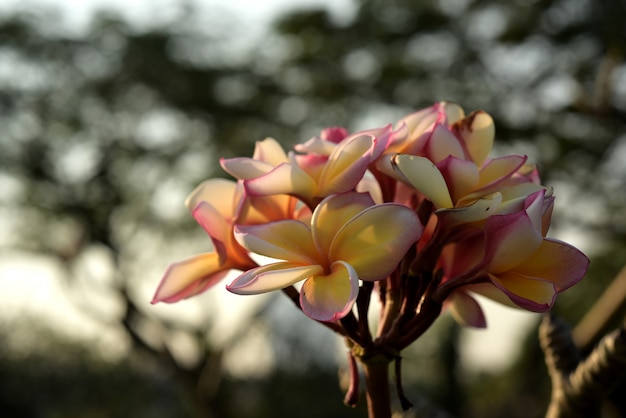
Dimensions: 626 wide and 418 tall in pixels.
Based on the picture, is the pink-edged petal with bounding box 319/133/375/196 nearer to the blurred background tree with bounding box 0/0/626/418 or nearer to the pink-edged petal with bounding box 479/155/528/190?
the pink-edged petal with bounding box 479/155/528/190

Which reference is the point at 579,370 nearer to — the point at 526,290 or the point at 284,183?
the point at 526,290

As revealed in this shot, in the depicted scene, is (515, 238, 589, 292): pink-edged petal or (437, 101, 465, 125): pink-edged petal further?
(437, 101, 465, 125): pink-edged petal

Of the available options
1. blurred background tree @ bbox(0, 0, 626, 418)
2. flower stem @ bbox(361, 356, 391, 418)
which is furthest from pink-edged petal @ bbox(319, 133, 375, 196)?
blurred background tree @ bbox(0, 0, 626, 418)

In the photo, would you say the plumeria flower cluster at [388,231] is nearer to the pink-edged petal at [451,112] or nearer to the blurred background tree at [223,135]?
the pink-edged petal at [451,112]

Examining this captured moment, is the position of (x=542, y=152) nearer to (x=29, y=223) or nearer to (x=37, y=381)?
(x=29, y=223)

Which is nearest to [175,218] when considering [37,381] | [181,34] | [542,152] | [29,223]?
[29,223]

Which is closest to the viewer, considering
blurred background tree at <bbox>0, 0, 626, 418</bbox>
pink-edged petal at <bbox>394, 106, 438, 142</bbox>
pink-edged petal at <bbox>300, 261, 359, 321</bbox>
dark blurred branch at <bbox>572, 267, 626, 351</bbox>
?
pink-edged petal at <bbox>300, 261, 359, 321</bbox>

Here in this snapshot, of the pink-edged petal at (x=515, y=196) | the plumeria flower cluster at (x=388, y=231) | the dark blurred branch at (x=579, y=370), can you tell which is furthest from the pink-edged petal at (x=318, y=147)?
the dark blurred branch at (x=579, y=370)
